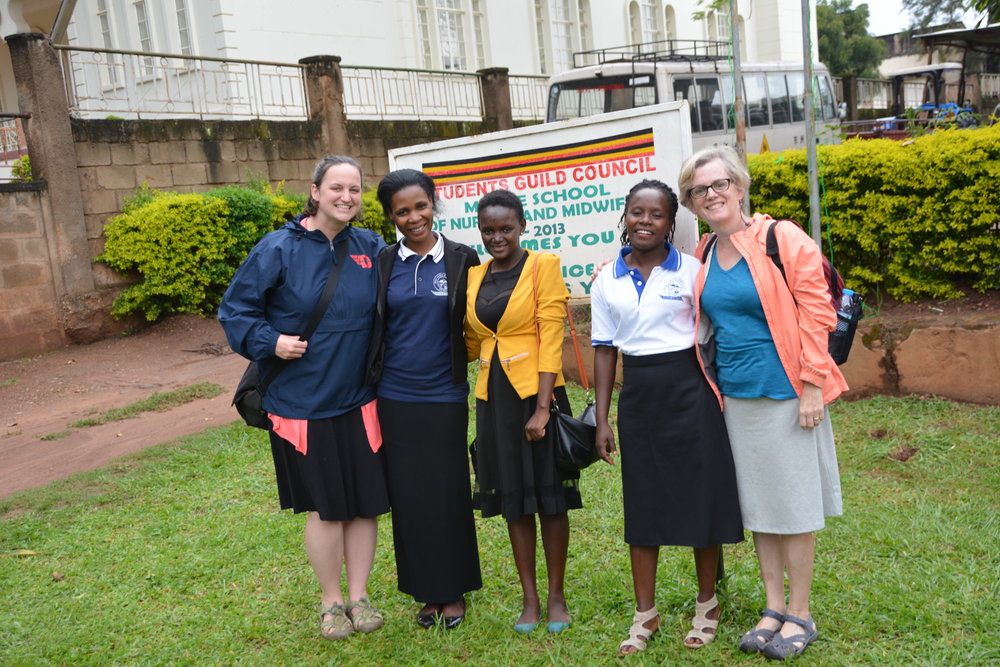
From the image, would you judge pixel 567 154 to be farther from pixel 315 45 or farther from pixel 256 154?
pixel 315 45

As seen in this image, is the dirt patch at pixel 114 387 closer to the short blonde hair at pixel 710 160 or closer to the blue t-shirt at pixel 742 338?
the blue t-shirt at pixel 742 338

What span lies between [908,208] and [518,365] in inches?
167

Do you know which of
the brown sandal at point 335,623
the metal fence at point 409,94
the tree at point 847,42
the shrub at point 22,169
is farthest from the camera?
the tree at point 847,42

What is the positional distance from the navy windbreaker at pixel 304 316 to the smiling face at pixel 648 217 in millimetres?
1085

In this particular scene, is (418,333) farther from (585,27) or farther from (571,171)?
(585,27)

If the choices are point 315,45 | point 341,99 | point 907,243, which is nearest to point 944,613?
point 907,243

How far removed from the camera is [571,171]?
6344 mm

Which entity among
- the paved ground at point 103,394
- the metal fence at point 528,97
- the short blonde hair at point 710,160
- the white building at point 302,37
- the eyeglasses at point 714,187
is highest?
the white building at point 302,37

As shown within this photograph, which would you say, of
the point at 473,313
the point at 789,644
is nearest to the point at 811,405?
the point at 789,644

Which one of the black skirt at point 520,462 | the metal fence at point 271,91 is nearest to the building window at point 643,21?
the metal fence at point 271,91

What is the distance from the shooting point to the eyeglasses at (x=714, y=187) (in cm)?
329

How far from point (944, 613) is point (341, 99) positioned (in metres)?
11.6

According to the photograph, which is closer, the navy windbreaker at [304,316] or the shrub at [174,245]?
the navy windbreaker at [304,316]

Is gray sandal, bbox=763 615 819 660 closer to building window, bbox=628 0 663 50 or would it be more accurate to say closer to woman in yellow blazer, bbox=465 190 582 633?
woman in yellow blazer, bbox=465 190 582 633
